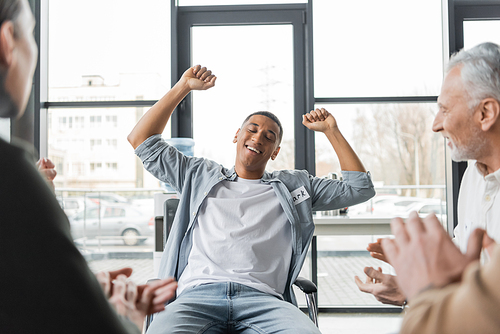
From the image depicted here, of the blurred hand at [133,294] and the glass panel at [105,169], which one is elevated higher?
the glass panel at [105,169]

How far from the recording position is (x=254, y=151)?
2211 millimetres

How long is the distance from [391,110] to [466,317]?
3458mm

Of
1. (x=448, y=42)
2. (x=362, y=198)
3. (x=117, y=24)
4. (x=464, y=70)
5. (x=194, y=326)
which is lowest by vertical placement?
(x=194, y=326)

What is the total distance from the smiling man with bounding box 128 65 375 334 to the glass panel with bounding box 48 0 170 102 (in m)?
1.52

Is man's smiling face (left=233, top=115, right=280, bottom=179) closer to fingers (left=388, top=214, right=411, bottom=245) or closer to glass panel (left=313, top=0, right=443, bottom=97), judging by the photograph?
glass panel (left=313, top=0, right=443, bottom=97)

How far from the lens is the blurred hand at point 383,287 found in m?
1.18

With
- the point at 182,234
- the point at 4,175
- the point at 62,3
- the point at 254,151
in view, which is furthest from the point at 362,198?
the point at 62,3

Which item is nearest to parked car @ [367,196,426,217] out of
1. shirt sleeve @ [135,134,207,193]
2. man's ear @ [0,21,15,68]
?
shirt sleeve @ [135,134,207,193]

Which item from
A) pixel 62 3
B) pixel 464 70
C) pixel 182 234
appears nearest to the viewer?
pixel 464 70

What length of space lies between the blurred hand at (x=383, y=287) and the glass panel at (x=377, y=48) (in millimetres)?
2605

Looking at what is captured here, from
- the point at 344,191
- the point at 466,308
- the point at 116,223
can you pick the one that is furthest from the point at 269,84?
the point at 466,308

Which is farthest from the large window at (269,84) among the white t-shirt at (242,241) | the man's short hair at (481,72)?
the man's short hair at (481,72)

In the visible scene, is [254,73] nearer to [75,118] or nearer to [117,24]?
[117,24]

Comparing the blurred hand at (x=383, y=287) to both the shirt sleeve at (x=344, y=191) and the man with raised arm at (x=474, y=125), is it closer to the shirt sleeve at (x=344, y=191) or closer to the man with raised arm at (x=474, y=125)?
the man with raised arm at (x=474, y=125)
